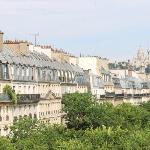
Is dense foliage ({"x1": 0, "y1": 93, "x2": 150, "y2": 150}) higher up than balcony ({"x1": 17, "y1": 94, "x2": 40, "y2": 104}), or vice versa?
balcony ({"x1": 17, "y1": 94, "x2": 40, "y2": 104})

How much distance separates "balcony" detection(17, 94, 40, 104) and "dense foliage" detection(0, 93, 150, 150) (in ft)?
14.4

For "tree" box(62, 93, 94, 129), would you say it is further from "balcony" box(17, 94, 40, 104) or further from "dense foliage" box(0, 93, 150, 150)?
"balcony" box(17, 94, 40, 104)

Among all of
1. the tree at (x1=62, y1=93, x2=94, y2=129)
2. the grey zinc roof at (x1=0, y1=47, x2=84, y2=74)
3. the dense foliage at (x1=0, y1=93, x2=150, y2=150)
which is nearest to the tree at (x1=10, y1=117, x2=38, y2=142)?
the dense foliage at (x1=0, y1=93, x2=150, y2=150)

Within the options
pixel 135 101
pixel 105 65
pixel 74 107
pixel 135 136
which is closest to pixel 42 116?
pixel 74 107

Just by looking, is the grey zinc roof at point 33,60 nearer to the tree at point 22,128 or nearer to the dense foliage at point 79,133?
the dense foliage at point 79,133

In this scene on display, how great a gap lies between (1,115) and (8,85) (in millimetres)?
4733

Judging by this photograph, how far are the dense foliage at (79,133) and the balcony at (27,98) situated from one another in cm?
438

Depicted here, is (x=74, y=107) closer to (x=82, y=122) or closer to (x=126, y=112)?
(x=82, y=122)

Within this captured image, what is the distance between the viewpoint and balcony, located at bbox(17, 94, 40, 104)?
8656cm

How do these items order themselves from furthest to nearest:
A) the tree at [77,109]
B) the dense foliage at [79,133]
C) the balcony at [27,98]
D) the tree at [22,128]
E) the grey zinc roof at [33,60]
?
the tree at [77,109]
the grey zinc roof at [33,60]
the balcony at [27,98]
the tree at [22,128]
the dense foliage at [79,133]

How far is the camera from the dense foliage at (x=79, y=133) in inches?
2589

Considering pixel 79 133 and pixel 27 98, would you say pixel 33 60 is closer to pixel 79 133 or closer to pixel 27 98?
pixel 27 98

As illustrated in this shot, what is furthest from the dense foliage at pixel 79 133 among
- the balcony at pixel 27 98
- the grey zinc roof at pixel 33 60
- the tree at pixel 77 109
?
the grey zinc roof at pixel 33 60

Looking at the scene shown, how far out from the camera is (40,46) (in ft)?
369
